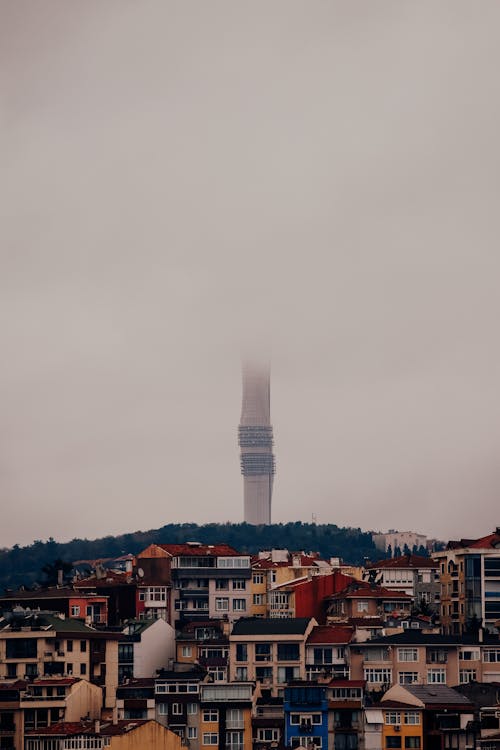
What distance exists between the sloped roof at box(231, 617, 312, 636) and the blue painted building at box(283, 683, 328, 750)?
12.2 metres

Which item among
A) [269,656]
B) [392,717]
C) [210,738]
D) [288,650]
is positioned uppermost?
[288,650]

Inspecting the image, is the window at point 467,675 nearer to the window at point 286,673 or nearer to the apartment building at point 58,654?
the window at point 286,673

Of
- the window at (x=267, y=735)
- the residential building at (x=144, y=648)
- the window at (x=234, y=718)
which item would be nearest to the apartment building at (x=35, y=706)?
the residential building at (x=144, y=648)

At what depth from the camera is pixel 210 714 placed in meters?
133

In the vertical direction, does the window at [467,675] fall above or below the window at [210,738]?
above

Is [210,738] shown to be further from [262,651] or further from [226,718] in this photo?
[262,651]

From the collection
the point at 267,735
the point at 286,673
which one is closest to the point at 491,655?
the point at 286,673

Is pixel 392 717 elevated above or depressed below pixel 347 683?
below

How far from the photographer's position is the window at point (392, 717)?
131 meters

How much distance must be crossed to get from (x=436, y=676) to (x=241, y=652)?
1257 centimetres

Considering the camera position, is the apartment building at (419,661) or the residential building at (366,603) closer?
the apartment building at (419,661)

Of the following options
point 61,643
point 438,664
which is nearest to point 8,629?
point 61,643

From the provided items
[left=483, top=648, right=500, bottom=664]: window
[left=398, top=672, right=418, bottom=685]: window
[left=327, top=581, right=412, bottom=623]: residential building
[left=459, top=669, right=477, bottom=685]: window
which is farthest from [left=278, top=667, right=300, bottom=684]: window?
[left=327, top=581, right=412, bottom=623]: residential building

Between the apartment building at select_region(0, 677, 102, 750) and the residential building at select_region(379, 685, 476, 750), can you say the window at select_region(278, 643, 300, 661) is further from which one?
the apartment building at select_region(0, 677, 102, 750)
